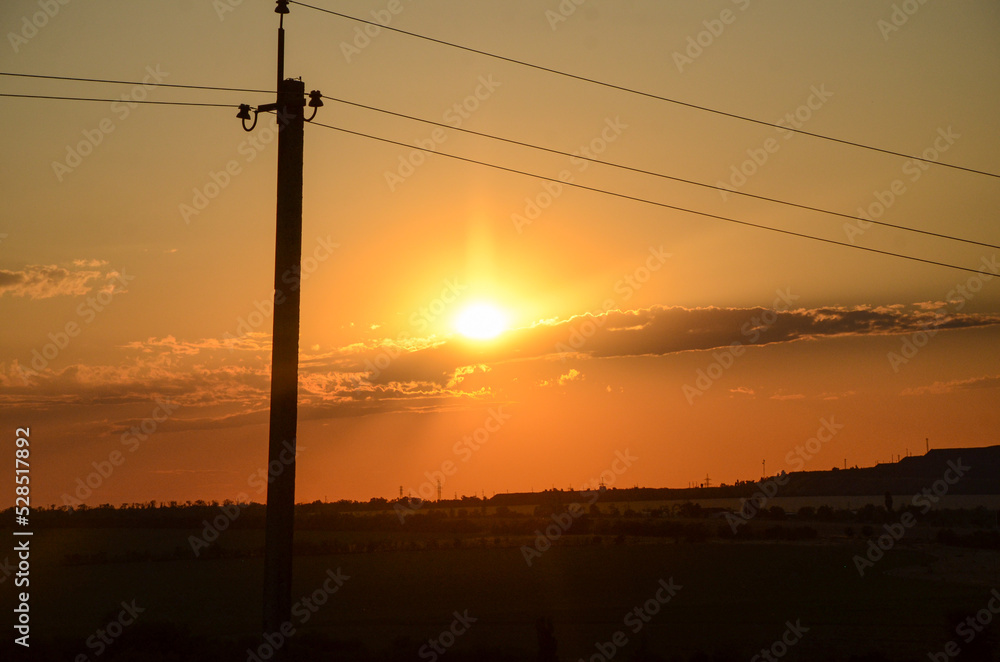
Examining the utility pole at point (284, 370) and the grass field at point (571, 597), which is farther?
the grass field at point (571, 597)

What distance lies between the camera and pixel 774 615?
41.7 meters

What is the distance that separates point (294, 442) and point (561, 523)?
116747mm

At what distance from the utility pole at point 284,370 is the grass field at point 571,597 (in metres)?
15.4

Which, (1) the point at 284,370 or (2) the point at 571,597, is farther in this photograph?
(2) the point at 571,597

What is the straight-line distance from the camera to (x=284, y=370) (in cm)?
1362

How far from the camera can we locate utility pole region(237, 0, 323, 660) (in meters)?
13.4

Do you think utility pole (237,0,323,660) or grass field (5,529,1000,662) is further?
grass field (5,529,1000,662)

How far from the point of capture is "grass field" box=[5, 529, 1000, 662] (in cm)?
3506

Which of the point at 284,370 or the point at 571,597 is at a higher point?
the point at 284,370

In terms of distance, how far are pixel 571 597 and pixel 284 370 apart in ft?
128

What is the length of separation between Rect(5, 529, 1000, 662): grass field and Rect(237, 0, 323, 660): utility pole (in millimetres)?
15402

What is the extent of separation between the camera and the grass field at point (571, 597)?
115 feet

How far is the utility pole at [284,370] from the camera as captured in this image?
1335cm

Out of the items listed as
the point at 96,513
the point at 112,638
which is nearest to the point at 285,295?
the point at 112,638
